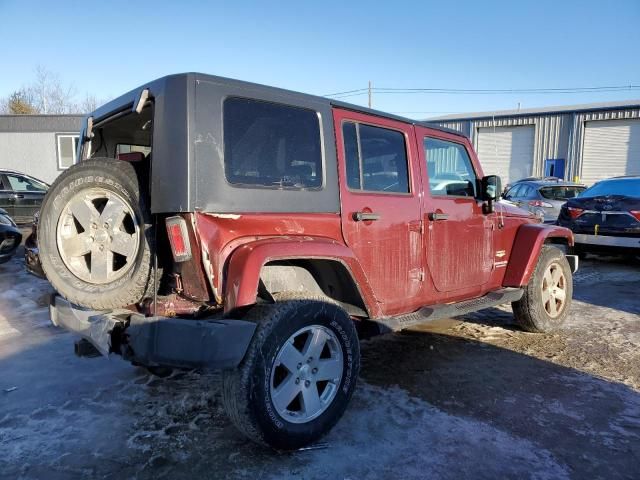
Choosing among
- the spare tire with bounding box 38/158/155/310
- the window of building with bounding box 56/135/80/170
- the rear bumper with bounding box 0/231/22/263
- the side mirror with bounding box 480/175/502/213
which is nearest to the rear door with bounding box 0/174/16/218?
the rear bumper with bounding box 0/231/22/263

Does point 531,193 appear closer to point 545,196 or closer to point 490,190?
point 545,196

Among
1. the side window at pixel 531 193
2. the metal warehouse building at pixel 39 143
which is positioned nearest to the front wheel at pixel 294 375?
the side window at pixel 531 193

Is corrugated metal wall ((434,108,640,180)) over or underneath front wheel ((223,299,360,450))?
over

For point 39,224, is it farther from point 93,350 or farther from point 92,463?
point 92,463

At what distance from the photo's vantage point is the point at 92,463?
2646 mm

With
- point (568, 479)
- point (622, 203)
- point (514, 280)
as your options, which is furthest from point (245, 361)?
point (622, 203)

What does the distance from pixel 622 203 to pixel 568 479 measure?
24.0ft

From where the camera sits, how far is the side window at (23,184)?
11891 mm

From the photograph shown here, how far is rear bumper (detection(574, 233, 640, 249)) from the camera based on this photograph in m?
8.19

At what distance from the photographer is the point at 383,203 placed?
3.47m

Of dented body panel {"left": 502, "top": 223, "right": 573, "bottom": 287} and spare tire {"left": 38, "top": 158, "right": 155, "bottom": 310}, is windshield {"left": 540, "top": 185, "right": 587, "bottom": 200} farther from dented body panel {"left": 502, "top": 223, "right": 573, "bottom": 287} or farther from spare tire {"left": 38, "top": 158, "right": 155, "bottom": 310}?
spare tire {"left": 38, "top": 158, "right": 155, "bottom": 310}

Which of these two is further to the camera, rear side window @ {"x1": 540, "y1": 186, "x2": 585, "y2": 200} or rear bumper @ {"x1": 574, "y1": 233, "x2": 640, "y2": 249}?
rear side window @ {"x1": 540, "y1": 186, "x2": 585, "y2": 200}

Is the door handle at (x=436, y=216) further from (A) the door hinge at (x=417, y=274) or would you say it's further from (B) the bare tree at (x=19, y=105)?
(B) the bare tree at (x=19, y=105)

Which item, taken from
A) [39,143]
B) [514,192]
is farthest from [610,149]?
[39,143]
